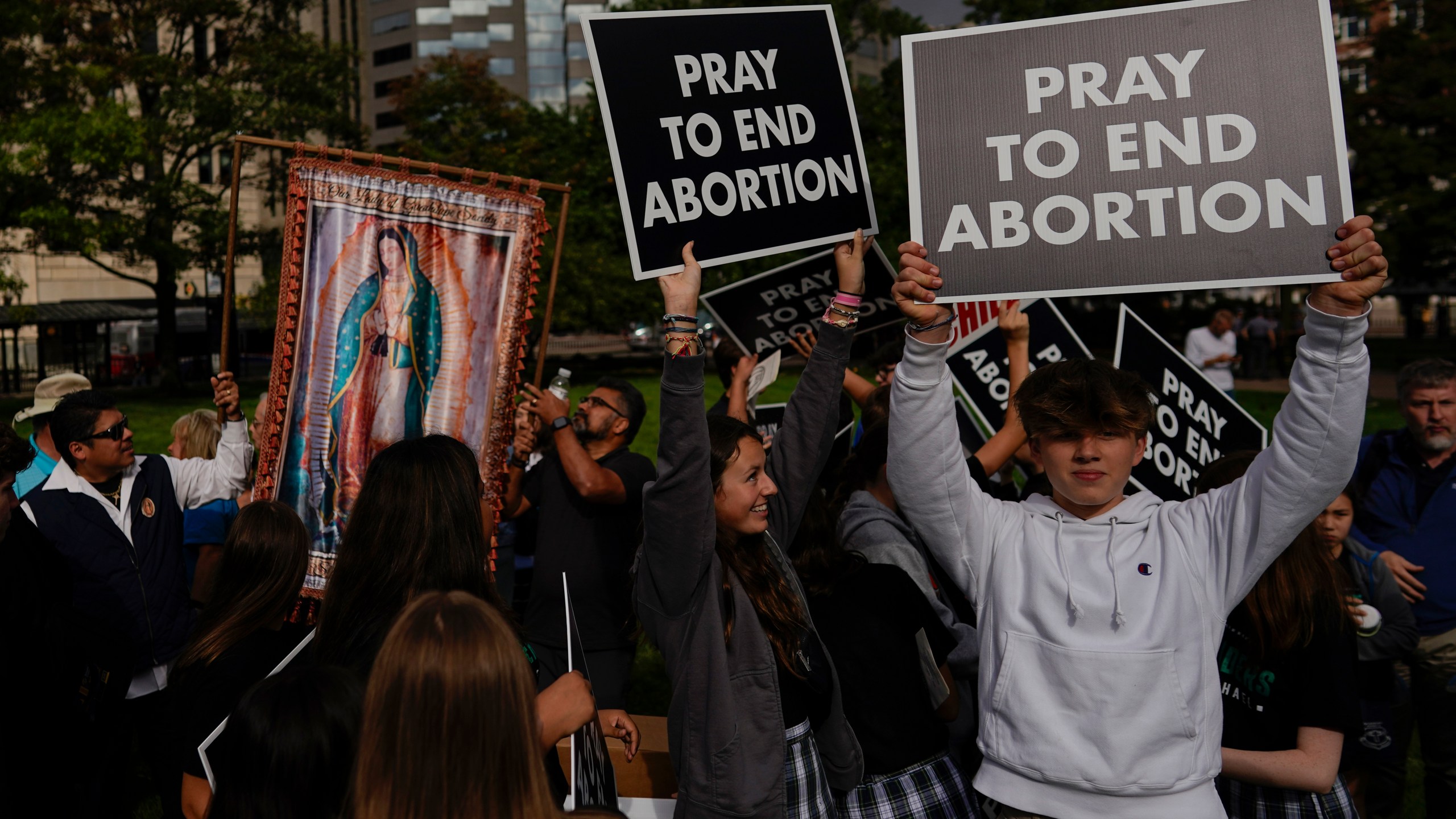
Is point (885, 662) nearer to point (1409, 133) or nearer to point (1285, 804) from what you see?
point (1285, 804)

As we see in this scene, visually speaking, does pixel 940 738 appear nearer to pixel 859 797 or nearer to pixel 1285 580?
pixel 859 797

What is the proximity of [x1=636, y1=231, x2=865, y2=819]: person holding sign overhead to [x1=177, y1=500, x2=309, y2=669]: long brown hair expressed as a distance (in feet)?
3.51

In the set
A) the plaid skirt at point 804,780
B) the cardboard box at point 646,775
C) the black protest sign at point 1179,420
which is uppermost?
the black protest sign at point 1179,420

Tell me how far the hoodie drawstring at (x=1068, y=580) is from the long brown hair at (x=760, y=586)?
2.33ft

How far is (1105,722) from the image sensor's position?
8.19 ft

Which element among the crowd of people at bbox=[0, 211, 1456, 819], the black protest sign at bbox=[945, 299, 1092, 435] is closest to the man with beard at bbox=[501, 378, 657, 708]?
the crowd of people at bbox=[0, 211, 1456, 819]

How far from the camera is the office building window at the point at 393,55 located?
310ft

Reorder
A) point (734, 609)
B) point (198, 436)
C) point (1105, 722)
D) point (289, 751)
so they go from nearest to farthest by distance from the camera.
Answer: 1. point (289, 751)
2. point (1105, 722)
3. point (734, 609)
4. point (198, 436)

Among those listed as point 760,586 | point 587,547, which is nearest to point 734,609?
point 760,586

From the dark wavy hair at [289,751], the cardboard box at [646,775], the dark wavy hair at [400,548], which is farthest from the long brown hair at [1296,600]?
the dark wavy hair at [289,751]

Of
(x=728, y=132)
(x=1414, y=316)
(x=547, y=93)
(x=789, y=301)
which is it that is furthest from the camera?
(x=547, y=93)

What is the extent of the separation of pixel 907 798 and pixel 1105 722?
85 cm

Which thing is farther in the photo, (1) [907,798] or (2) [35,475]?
(2) [35,475]

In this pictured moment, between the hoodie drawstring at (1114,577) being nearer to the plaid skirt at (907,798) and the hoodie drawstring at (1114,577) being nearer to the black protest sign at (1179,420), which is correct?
the plaid skirt at (907,798)
